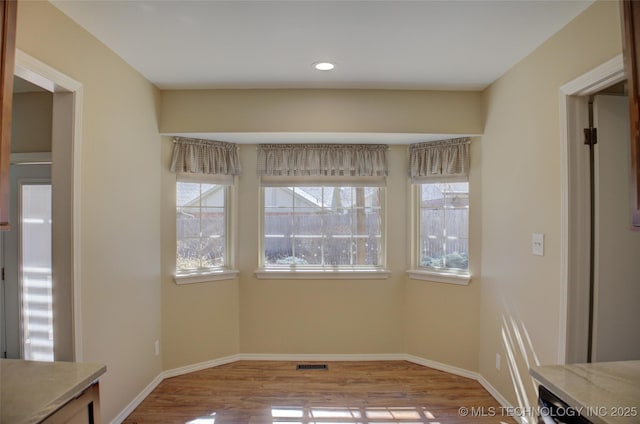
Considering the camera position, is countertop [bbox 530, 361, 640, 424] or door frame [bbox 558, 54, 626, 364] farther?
door frame [bbox 558, 54, 626, 364]

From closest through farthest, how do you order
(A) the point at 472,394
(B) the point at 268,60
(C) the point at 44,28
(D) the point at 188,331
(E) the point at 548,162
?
(C) the point at 44,28 → (E) the point at 548,162 → (B) the point at 268,60 → (A) the point at 472,394 → (D) the point at 188,331

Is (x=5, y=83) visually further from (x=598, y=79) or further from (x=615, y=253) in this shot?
(x=615, y=253)

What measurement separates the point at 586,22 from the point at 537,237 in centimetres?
125

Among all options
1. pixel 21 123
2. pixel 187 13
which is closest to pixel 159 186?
pixel 21 123

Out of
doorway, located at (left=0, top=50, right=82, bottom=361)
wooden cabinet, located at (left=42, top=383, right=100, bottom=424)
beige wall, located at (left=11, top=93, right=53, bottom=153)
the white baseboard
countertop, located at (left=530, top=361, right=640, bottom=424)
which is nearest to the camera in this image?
countertop, located at (left=530, top=361, right=640, bottom=424)

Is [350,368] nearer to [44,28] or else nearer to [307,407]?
[307,407]

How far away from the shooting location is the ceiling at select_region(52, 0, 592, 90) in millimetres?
1757

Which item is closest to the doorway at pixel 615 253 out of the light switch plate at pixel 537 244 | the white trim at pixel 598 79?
the white trim at pixel 598 79

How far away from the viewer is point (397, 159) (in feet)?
11.1

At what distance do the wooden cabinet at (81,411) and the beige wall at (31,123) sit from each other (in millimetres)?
2000

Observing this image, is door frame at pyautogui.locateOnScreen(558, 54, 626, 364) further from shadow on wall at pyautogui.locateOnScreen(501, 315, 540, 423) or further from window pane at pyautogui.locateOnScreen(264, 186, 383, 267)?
window pane at pyautogui.locateOnScreen(264, 186, 383, 267)

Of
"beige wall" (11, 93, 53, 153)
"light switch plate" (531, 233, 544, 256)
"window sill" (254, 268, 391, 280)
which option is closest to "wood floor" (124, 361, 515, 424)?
"window sill" (254, 268, 391, 280)

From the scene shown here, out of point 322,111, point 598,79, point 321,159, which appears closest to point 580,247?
point 598,79

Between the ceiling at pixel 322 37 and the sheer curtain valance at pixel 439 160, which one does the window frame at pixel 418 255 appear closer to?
the sheer curtain valance at pixel 439 160
